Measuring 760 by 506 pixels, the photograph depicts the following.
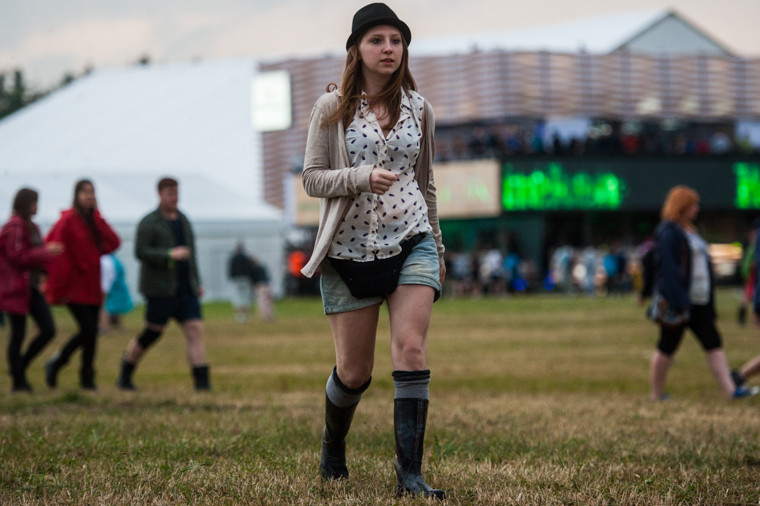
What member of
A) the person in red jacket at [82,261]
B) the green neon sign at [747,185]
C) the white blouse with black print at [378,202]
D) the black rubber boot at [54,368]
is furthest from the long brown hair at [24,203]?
the green neon sign at [747,185]

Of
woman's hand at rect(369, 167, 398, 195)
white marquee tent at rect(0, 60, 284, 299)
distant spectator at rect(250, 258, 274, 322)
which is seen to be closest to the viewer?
woman's hand at rect(369, 167, 398, 195)

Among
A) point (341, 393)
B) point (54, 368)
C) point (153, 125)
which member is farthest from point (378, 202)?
point (153, 125)

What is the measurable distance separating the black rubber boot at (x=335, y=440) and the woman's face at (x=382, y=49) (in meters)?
1.43

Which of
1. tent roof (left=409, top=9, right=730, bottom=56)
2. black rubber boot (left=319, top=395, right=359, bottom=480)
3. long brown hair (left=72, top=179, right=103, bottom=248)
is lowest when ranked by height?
black rubber boot (left=319, top=395, right=359, bottom=480)

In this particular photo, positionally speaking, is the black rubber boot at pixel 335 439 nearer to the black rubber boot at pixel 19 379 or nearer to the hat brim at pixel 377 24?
the hat brim at pixel 377 24

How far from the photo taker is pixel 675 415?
8.59 metres

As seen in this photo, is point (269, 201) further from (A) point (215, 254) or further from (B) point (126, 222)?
(B) point (126, 222)

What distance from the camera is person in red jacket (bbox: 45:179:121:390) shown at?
10.8 metres

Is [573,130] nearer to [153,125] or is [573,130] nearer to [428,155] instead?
[153,125]

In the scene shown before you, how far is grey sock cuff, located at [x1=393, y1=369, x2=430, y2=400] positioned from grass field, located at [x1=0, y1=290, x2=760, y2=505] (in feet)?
1.33

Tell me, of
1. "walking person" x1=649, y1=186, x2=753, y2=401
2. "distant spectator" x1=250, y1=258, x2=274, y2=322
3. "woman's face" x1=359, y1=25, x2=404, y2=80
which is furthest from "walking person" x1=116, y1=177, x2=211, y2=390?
"distant spectator" x1=250, y1=258, x2=274, y2=322

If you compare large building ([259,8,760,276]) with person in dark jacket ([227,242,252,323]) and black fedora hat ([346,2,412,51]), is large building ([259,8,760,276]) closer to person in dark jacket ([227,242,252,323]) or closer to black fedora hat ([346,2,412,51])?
person in dark jacket ([227,242,252,323])

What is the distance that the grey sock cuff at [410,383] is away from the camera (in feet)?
16.0

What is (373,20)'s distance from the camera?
4883 mm
